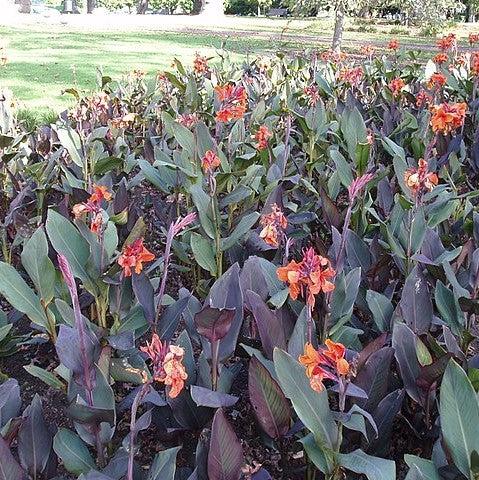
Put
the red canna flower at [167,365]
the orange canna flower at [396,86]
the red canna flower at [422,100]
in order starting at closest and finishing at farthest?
the red canna flower at [167,365] → the red canna flower at [422,100] → the orange canna flower at [396,86]

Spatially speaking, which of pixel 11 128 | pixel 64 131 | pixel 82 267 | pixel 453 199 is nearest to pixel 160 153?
pixel 64 131

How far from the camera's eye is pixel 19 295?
6.96ft

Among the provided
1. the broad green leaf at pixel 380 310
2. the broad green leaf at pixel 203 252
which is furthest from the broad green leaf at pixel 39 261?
the broad green leaf at pixel 380 310

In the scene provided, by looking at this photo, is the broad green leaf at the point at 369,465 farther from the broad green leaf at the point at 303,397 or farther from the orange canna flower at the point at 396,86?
the orange canna flower at the point at 396,86

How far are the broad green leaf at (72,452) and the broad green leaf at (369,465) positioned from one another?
0.64 meters

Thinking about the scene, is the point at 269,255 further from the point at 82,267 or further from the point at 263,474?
the point at 263,474

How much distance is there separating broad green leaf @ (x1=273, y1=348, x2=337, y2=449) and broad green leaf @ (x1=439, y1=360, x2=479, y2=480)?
0.91 ft

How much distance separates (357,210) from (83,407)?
1.72 metres

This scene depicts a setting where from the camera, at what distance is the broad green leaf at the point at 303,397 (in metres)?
1.53

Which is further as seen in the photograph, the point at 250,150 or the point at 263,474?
the point at 250,150

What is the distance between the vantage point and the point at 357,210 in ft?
9.57

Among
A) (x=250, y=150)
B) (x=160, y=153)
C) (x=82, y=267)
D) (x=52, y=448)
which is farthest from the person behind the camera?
(x=250, y=150)

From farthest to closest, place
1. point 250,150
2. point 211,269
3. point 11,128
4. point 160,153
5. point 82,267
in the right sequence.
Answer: point 11,128 < point 250,150 < point 160,153 < point 211,269 < point 82,267

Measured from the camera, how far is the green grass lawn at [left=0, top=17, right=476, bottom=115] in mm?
10000
